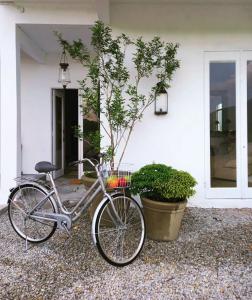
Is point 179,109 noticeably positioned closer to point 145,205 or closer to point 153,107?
point 153,107

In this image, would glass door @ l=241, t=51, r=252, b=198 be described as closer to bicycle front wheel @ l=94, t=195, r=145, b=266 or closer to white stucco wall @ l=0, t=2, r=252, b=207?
white stucco wall @ l=0, t=2, r=252, b=207

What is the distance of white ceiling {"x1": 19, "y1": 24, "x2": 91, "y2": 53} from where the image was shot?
4902 mm

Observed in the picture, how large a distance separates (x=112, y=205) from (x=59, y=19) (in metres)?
3.27

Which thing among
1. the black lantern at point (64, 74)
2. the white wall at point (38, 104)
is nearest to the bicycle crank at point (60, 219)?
the black lantern at point (64, 74)

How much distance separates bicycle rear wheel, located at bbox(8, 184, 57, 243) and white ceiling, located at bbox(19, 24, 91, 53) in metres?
2.81

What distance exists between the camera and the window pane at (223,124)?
4.78m

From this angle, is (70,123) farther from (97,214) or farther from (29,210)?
(97,214)

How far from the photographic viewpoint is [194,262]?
2.95 meters

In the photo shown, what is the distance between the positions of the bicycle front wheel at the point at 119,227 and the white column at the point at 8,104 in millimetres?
2358

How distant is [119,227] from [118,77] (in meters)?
2.23

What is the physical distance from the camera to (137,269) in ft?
9.20

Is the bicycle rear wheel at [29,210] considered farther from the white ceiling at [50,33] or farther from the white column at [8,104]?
the white ceiling at [50,33]

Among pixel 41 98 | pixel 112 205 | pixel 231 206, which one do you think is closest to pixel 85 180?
pixel 112 205

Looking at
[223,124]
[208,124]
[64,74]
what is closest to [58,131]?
[64,74]
